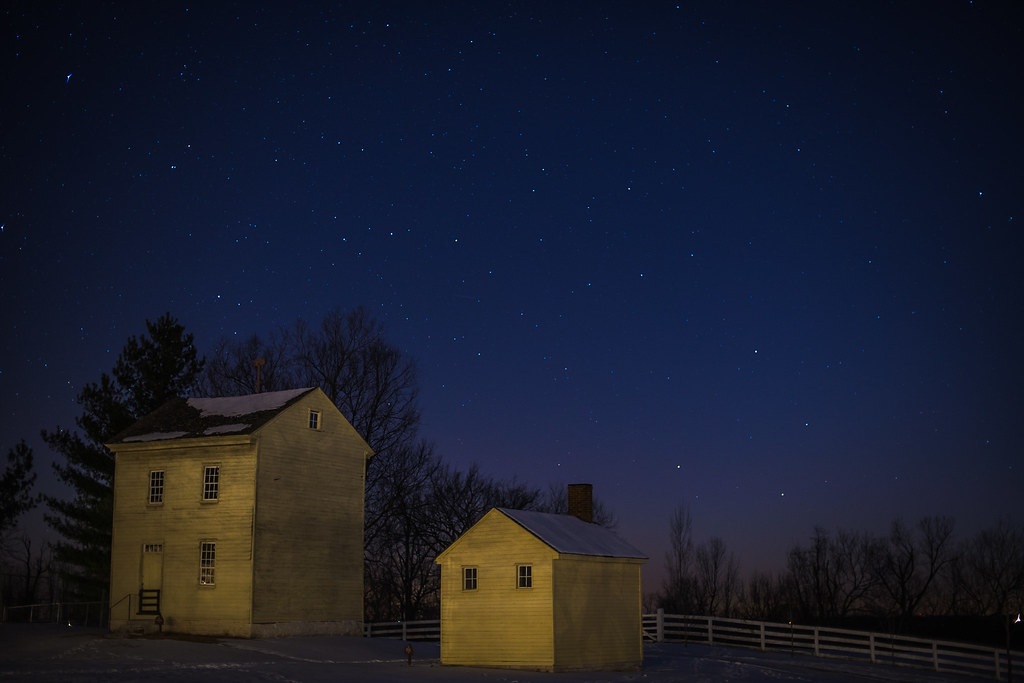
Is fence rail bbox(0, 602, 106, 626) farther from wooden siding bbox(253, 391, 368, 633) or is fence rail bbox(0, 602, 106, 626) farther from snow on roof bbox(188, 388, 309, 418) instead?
wooden siding bbox(253, 391, 368, 633)

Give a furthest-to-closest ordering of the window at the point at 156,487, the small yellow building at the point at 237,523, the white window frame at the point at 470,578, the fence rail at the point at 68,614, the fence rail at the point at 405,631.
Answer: the fence rail at the point at 68,614 < the fence rail at the point at 405,631 < the window at the point at 156,487 < the small yellow building at the point at 237,523 < the white window frame at the point at 470,578

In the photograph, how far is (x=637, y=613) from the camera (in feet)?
112

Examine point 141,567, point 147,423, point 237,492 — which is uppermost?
point 147,423

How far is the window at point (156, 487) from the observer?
36.4 meters

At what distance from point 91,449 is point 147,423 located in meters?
11.6

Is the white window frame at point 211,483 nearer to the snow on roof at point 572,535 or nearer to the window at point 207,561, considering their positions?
the window at point 207,561

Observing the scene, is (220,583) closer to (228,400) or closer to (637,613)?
(228,400)

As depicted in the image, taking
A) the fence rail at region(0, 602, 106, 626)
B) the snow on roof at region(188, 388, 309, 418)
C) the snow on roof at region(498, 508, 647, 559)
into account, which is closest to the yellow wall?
the snow on roof at region(498, 508, 647, 559)

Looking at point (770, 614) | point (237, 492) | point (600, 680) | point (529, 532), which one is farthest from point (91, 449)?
point (770, 614)

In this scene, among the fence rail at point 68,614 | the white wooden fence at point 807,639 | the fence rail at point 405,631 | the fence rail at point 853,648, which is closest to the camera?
the fence rail at point 853,648

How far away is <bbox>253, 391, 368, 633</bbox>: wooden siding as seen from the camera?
35.0 metres

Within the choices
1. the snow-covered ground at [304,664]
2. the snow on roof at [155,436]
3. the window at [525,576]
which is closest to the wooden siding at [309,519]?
the snow-covered ground at [304,664]

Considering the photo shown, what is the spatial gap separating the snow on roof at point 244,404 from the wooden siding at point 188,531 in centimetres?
212

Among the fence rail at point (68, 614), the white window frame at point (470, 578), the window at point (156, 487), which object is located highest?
the window at point (156, 487)
